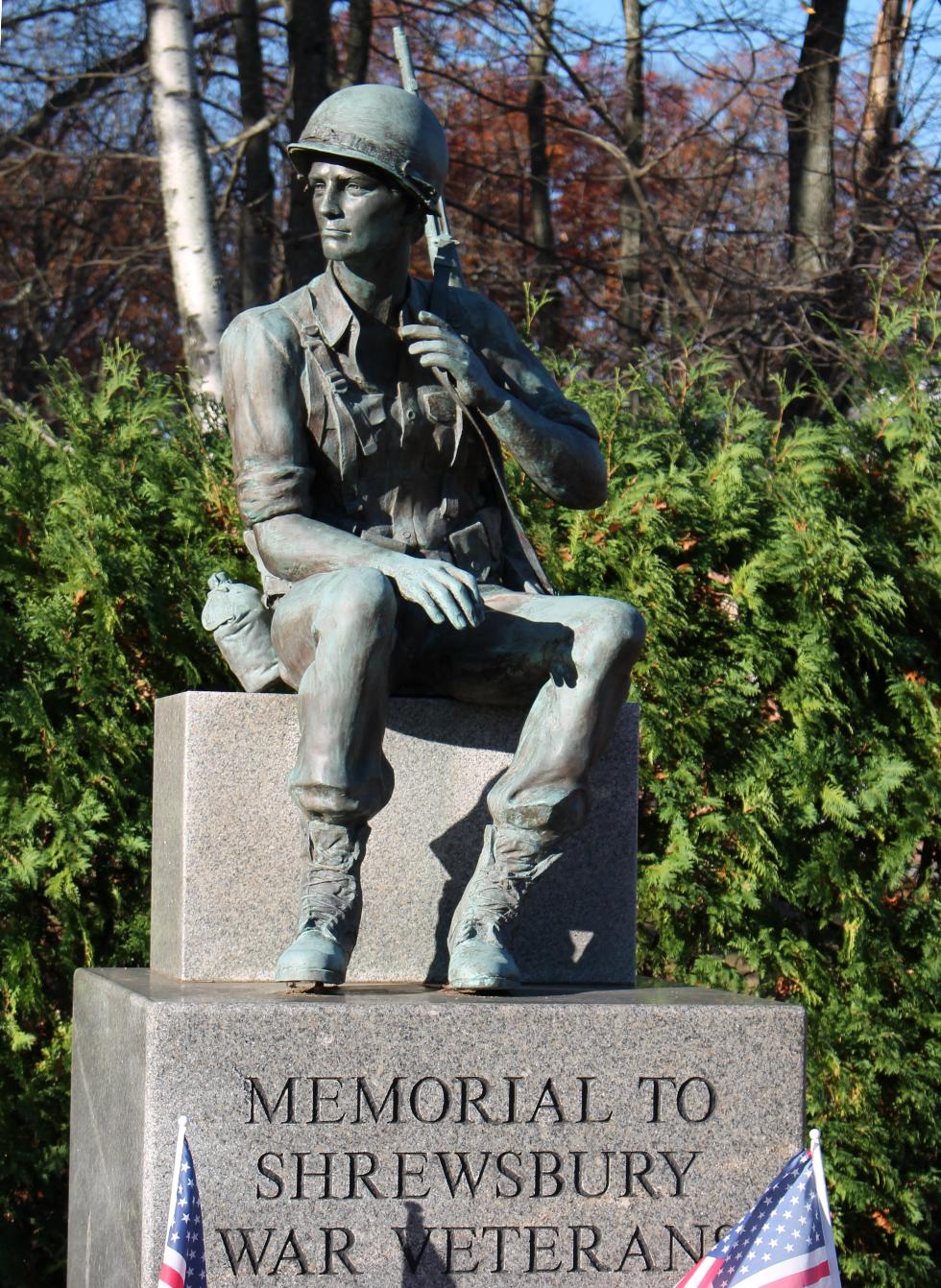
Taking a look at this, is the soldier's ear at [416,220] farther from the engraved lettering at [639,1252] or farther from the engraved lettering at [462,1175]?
the engraved lettering at [639,1252]

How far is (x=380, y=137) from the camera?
4.20m

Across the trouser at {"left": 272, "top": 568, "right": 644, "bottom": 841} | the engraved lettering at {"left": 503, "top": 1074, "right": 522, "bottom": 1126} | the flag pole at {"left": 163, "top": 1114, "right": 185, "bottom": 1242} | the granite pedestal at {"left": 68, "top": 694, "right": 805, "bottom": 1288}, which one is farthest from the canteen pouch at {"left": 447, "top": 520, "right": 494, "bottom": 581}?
the flag pole at {"left": 163, "top": 1114, "right": 185, "bottom": 1242}

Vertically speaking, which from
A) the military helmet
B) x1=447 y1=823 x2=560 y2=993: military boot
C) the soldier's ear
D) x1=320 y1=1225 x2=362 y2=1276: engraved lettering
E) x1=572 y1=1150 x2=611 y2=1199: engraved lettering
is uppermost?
the military helmet

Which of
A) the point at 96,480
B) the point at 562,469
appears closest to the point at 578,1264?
the point at 562,469

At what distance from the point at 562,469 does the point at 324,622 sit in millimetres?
822

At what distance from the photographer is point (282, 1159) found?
3.77 meters

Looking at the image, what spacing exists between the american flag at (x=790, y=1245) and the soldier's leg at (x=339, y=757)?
104 cm

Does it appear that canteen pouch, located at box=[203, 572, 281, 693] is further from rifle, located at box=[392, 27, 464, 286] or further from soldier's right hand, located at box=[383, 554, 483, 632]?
rifle, located at box=[392, 27, 464, 286]

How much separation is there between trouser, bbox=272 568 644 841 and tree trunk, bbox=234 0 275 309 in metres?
7.98

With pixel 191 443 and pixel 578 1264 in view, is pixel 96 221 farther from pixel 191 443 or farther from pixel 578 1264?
pixel 578 1264

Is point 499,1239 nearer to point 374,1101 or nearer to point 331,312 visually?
point 374,1101

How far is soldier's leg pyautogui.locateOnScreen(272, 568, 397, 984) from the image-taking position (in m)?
3.93

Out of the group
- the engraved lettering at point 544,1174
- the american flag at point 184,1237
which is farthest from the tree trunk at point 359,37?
the american flag at point 184,1237

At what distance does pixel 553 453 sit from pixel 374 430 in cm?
43
